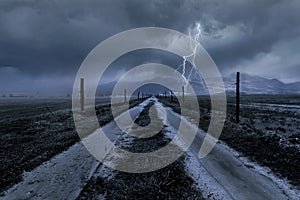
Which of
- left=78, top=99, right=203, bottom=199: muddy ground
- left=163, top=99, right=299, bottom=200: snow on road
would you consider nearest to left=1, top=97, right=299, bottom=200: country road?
left=163, top=99, right=299, bottom=200: snow on road

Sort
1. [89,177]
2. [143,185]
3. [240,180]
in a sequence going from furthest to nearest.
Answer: [89,177]
[240,180]
[143,185]

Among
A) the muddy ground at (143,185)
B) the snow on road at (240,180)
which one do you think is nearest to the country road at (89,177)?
the snow on road at (240,180)

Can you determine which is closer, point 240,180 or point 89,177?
point 240,180

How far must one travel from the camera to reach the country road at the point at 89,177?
673 centimetres

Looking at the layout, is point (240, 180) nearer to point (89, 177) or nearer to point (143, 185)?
point (143, 185)

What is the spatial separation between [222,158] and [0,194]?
901 centimetres

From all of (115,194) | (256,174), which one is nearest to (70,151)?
(115,194)

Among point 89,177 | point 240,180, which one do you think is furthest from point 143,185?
point 240,180

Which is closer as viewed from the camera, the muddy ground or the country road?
the muddy ground

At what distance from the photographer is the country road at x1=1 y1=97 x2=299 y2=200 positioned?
6727 mm

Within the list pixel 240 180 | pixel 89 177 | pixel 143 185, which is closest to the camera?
pixel 143 185

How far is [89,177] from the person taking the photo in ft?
26.5

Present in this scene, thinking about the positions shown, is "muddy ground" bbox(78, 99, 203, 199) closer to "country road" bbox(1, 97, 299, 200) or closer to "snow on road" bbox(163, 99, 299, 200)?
"country road" bbox(1, 97, 299, 200)

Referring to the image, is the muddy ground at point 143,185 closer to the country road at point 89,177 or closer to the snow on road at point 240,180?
the country road at point 89,177
